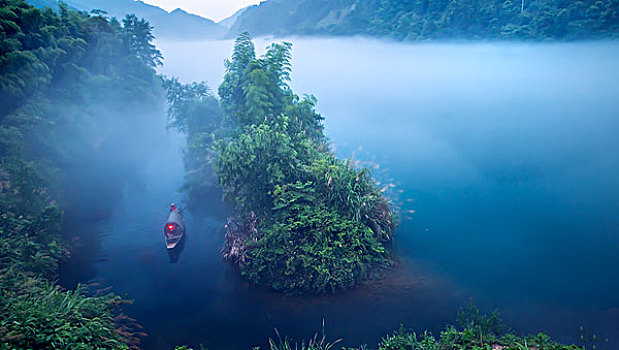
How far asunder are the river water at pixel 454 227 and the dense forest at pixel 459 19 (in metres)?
2.16

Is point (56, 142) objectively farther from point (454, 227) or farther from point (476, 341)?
point (476, 341)

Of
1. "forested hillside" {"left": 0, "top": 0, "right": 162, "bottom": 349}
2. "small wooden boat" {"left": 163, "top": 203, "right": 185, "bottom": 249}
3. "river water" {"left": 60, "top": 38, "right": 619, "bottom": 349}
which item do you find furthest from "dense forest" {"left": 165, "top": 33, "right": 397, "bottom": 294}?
"forested hillside" {"left": 0, "top": 0, "right": 162, "bottom": 349}

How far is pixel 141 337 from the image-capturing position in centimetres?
1244

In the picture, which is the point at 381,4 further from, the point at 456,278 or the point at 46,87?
the point at 456,278

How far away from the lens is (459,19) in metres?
45.5

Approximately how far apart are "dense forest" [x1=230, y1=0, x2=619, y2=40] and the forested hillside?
103 ft

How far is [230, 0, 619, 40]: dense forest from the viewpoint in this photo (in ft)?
119

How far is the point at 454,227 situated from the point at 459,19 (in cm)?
3602

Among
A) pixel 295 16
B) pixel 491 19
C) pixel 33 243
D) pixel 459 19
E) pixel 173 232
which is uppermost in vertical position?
pixel 295 16

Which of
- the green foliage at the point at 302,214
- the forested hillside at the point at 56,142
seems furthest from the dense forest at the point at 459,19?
the green foliage at the point at 302,214

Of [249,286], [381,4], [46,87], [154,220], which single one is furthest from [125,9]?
[249,286]

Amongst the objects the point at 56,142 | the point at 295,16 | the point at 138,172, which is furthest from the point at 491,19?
the point at 56,142

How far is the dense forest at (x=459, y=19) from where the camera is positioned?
36.4 metres

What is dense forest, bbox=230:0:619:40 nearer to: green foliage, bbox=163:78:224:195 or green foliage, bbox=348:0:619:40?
green foliage, bbox=348:0:619:40
